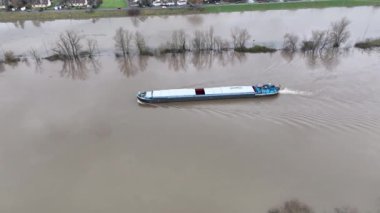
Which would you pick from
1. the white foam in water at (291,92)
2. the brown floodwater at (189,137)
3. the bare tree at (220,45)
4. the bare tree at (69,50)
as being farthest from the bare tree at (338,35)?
the bare tree at (69,50)

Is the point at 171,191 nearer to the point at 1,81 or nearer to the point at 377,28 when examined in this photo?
the point at 1,81

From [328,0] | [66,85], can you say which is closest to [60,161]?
[66,85]

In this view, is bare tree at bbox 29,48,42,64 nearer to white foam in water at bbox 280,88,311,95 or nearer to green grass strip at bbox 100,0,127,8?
green grass strip at bbox 100,0,127,8

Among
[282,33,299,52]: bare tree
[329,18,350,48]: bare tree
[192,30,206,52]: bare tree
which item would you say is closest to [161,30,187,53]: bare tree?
[192,30,206,52]: bare tree

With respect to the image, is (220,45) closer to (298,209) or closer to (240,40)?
(240,40)

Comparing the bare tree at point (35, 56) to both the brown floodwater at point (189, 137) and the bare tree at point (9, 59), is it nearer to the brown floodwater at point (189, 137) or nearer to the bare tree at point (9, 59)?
the brown floodwater at point (189, 137)

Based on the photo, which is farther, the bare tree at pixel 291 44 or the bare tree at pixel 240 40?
the bare tree at pixel 240 40
